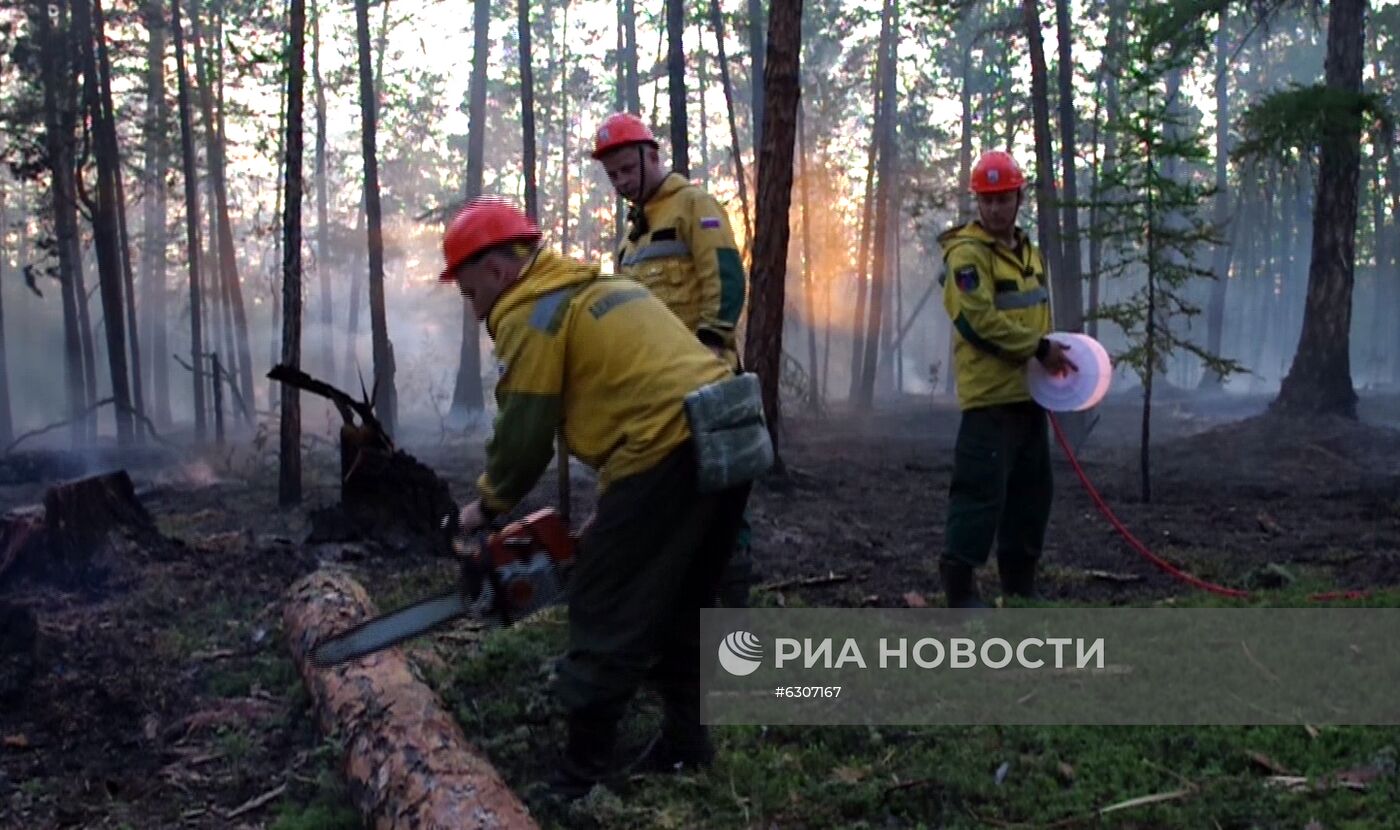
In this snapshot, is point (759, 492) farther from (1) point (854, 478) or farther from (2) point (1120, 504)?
(2) point (1120, 504)

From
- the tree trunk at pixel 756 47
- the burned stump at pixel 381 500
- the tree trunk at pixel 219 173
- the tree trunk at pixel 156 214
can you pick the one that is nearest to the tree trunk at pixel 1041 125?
the tree trunk at pixel 756 47

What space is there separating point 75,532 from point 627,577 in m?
6.22

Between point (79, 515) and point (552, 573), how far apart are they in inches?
238

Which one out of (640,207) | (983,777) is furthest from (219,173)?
(983,777)

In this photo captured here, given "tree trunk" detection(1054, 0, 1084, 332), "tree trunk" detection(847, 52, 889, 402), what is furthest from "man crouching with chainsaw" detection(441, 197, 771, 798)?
"tree trunk" detection(847, 52, 889, 402)

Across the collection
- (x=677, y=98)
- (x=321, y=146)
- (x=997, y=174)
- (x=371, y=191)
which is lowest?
(x=997, y=174)

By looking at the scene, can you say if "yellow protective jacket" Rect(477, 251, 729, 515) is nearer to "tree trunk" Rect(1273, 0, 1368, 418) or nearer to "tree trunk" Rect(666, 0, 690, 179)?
"tree trunk" Rect(666, 0, 690, 179)

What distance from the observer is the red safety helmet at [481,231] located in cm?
398

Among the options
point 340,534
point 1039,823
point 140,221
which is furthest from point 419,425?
point 140,221

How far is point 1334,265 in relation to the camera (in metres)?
15.9

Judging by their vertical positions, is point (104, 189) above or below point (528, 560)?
above

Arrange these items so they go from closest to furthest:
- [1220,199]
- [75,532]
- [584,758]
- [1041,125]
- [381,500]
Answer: [584,758], [75,532], [381,500], [1041,125], [1220,199]

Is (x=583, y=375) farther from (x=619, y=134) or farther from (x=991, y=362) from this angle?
(x=991, y=362)

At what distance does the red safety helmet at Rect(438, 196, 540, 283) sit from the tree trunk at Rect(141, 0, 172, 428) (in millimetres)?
21511
